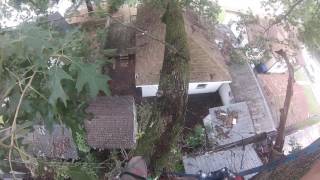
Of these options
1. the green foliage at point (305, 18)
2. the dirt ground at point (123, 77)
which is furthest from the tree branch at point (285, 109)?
the dirt ground at point (123, 77)

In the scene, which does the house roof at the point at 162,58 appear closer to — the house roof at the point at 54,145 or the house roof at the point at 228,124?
the house roof at the point at 228,124

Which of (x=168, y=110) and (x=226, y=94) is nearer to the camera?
(x=168, y=110)

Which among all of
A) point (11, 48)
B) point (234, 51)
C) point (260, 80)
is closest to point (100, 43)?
point (234, 51)

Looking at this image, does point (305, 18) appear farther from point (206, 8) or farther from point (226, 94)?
point (226, 94)

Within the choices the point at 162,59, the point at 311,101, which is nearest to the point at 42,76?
the point at 162,59

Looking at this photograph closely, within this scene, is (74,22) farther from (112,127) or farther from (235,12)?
(235,12)
